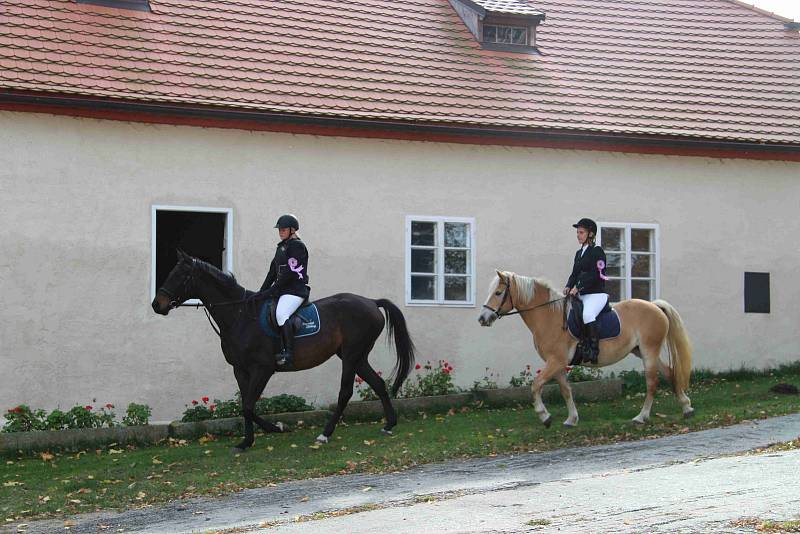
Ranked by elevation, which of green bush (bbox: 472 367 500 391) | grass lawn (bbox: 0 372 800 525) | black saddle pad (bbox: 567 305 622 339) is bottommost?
grass lawn (bbox: 0 372 800 525)

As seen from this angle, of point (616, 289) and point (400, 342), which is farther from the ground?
point (616, 289)

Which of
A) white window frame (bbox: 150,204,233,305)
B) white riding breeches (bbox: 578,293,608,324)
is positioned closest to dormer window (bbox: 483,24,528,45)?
white window frame (bbox: 150,204,233,305)

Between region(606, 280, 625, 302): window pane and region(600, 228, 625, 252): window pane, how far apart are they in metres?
0.53

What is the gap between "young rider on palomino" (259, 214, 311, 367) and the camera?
13953mm

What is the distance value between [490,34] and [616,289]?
5.06 metres

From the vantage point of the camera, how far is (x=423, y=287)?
17.7m

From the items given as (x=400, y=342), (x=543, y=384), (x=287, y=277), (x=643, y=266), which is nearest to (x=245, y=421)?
(x=287, y=277)

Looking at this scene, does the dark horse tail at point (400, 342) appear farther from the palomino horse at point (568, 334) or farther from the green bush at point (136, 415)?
the green bush at point (136, 415)

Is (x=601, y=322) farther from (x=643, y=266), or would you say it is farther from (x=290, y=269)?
(x=643, y=266)

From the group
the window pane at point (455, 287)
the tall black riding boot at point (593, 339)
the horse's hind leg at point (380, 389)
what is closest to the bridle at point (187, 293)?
the horse's hind leg at point (380, 389)

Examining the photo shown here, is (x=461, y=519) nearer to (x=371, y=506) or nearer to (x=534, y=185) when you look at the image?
(x=371, y=506)

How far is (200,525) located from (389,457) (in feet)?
10.9

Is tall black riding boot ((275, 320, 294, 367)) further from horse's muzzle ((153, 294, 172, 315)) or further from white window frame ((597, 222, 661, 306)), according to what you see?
white window frame ((597, 222, 661, 306))

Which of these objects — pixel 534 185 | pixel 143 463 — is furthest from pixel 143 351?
pixel 534 185
